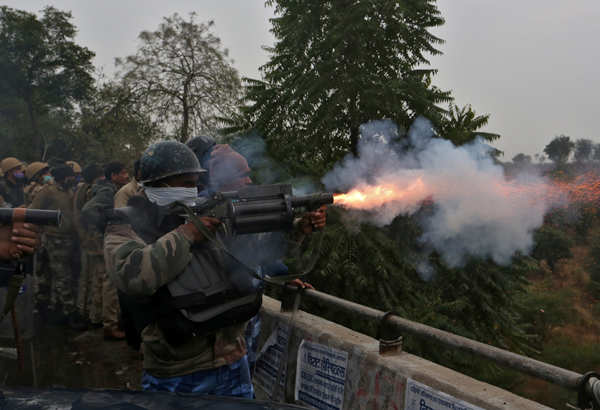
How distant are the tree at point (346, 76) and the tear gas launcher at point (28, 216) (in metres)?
3.95

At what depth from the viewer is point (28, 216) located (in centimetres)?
232

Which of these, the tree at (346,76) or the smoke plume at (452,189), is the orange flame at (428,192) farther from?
the tree at (346,76)

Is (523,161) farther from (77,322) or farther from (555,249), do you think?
(555,249)

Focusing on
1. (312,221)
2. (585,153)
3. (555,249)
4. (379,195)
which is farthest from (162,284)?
(555,249)

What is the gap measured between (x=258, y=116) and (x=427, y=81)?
2.66 meters

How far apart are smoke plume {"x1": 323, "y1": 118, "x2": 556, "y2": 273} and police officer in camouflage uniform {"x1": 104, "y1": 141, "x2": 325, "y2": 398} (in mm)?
2011

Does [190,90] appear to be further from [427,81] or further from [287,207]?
[287,207]

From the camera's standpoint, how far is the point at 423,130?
242 inches

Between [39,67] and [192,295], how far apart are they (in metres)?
36.4

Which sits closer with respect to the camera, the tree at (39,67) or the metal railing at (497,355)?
the metal railing at (497,355)

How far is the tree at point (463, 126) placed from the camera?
6229 millimetres

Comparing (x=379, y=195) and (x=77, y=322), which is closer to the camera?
(x=379, y=195)

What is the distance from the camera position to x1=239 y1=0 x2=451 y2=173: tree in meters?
6.38

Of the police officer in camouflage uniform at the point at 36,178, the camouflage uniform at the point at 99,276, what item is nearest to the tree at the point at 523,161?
the camouflage uniform at the point at 99,276
